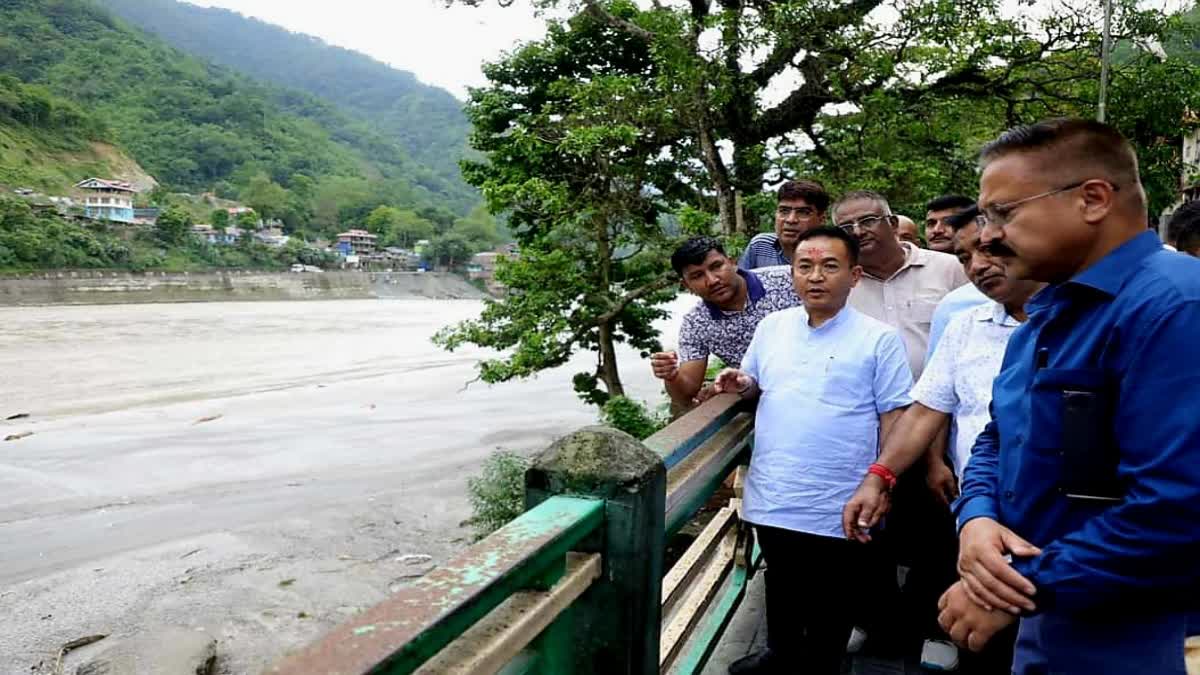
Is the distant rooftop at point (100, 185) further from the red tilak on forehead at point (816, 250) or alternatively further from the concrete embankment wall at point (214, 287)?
the red tilak on forehead at point (816, 250)

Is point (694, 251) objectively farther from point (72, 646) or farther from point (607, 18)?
point (72, 646)

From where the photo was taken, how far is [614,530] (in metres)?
1.33

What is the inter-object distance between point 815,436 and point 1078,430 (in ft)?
3.32

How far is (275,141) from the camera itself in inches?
3888

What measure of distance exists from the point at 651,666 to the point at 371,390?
907 inches

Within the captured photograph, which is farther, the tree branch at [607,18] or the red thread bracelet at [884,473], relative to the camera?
the tree branch at [607,18]

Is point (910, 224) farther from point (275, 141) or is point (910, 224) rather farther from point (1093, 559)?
point (275, 141)

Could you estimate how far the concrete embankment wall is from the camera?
4244 centimetres

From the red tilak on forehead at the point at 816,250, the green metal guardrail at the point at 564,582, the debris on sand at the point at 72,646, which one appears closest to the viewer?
the green metal guardrail at the point at 564,582

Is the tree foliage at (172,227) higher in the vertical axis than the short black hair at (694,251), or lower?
higher

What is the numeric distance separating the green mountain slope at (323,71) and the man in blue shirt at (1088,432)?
131 meters

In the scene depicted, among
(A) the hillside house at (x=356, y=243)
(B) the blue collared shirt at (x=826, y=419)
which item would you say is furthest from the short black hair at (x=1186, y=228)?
(A) the hillside house at (x=356, y=243)

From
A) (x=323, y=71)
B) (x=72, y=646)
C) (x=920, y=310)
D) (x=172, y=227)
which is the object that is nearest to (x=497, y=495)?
(x=72, y=646)

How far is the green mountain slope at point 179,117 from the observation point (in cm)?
8256
